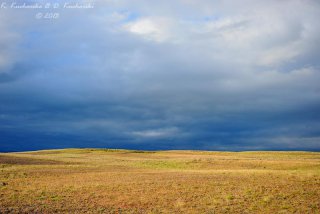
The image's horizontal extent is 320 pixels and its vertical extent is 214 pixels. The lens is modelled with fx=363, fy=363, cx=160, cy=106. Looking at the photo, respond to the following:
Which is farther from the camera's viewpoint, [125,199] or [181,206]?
[125,199]

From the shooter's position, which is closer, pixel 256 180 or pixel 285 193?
pixel 285 193

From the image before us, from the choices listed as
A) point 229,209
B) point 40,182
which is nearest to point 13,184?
point 40,182

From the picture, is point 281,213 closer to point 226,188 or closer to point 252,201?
point 252,201

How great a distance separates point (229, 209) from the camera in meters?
22.0

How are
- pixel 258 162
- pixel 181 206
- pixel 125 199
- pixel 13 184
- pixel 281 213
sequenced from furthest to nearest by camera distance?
pixel 258 162 < pixel 13 184 < pixel 125 199 < pixel 181 206 < pixel 281 213

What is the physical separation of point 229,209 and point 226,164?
33385 mm

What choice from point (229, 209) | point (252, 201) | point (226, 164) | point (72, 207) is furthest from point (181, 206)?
point (226, 164)

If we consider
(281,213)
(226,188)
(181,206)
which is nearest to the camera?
(281,213)

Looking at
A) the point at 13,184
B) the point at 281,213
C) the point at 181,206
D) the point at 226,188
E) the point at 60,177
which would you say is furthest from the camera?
the point at 60,177

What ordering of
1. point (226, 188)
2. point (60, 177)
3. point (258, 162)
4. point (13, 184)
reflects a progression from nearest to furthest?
point (226, 188)
point (13, 184)
point (60, 177)
point (258, 162)

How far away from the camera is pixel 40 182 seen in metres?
32.6

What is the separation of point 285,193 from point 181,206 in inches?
328

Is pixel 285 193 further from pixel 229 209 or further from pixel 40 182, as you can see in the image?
pixel 40 182

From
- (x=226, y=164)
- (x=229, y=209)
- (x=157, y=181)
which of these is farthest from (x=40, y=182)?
(x=226, y=164)
